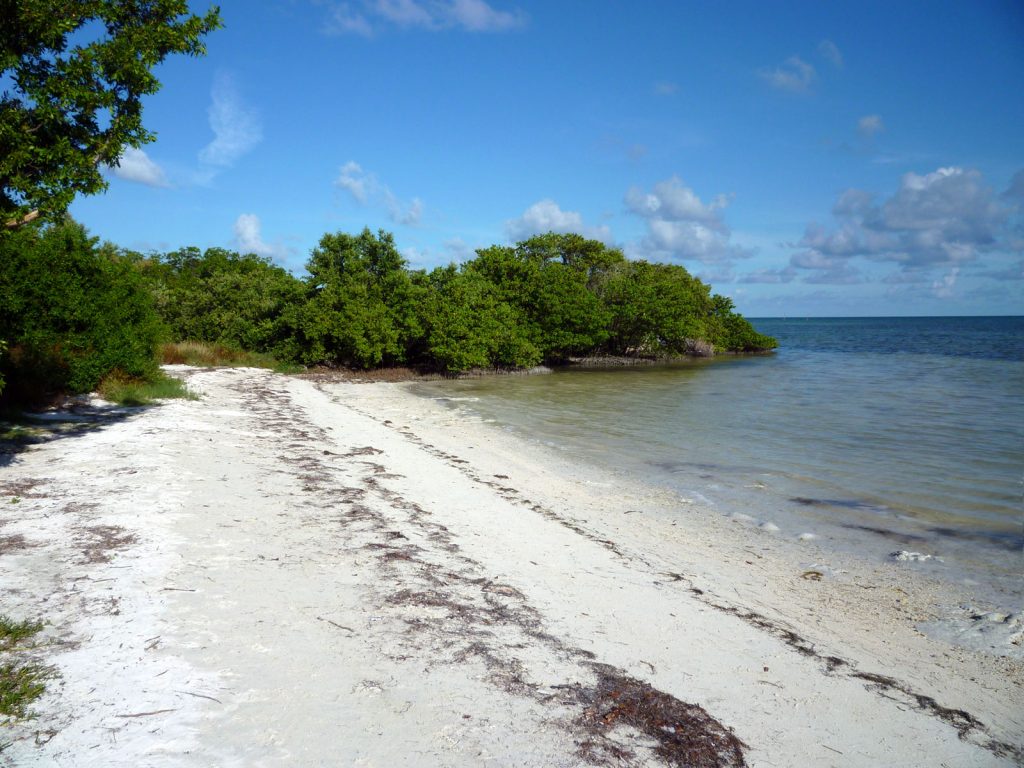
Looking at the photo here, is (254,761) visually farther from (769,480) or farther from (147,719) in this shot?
(769,480)

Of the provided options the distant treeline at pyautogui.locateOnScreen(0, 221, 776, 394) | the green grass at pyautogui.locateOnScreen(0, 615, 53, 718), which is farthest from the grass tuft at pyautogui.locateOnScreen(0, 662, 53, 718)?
the distant treeline at pyautogui.locateOnScreen(0, 221, 776, 394)

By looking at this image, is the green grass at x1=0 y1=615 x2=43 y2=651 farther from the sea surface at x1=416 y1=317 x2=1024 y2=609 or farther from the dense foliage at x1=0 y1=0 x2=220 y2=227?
the sea surface at x1=416 y1=317 x2=1024 y2=609

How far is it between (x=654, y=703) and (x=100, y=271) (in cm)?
1419

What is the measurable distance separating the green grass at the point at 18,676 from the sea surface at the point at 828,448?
7387 mm

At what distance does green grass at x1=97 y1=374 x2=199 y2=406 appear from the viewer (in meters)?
13.5

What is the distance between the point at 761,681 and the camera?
163 inches

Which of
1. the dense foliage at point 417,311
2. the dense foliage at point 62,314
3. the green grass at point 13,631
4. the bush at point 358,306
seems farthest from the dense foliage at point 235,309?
the green grass at point 13,631

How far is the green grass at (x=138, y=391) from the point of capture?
13.5 meters

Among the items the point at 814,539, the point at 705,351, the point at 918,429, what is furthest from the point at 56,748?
the point at 705,351

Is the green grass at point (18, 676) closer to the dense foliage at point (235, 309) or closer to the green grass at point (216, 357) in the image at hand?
the green grass at point (216, 357)

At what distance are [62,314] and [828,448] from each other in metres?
15.7

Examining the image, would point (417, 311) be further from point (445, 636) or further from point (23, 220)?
point (445, 636)

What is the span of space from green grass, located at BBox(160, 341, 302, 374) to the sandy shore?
18346mm

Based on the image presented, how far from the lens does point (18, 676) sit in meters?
3.51
